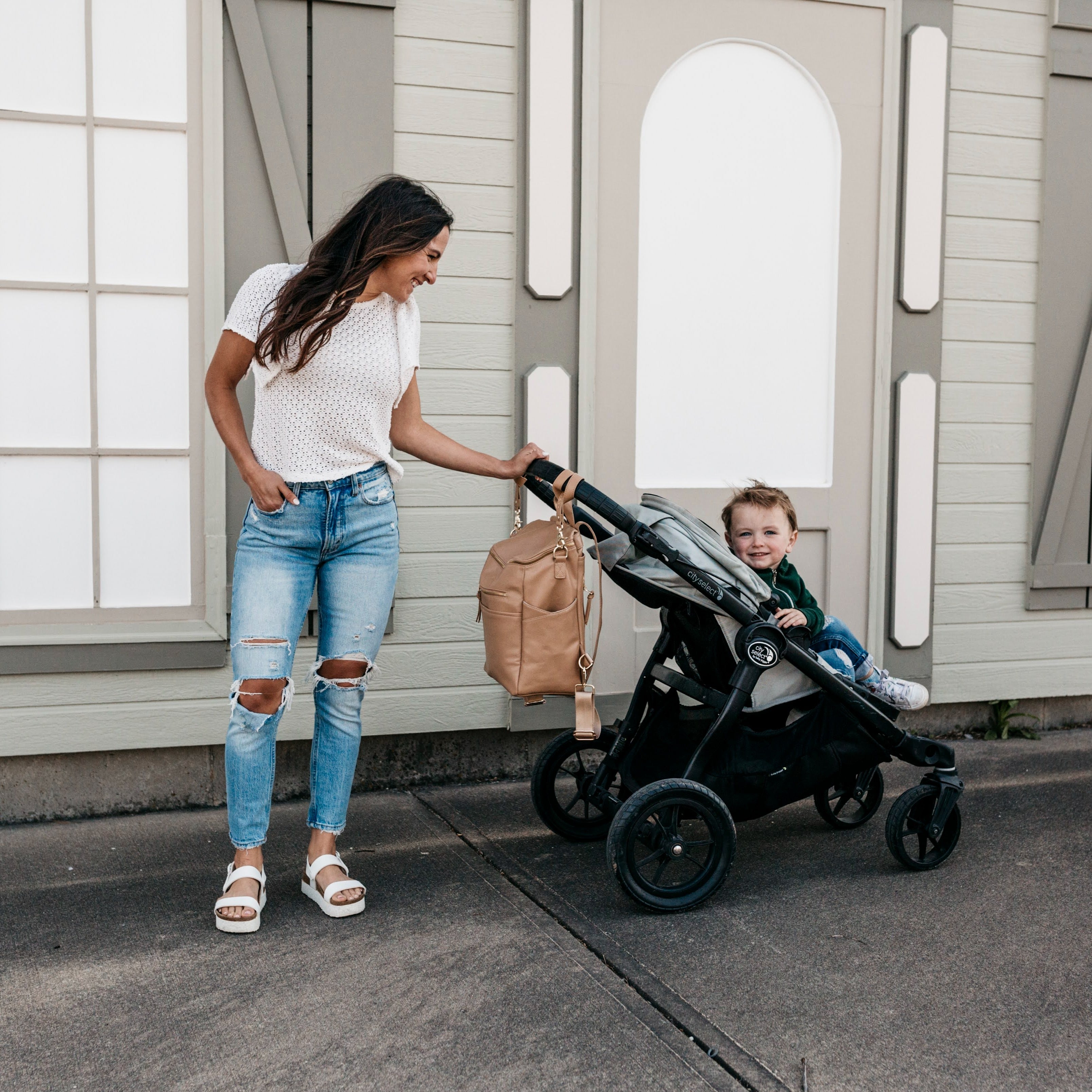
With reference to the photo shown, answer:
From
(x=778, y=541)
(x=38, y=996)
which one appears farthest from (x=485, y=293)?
(x=38, y=996)

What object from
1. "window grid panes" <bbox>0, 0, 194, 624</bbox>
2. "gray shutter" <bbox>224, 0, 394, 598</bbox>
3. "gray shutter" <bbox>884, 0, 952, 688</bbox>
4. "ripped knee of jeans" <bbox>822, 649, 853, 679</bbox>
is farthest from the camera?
"gray shutter" <bbox>884, 0, 952, 688</bbox>

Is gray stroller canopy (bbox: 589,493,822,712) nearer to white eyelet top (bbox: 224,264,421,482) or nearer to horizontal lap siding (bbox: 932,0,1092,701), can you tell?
white eyelet top (bbox: 224,264,421,482)

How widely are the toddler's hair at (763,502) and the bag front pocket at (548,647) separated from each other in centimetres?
73

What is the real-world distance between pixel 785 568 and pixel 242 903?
1.68 m

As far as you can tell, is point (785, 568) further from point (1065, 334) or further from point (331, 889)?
point (1065, 334)

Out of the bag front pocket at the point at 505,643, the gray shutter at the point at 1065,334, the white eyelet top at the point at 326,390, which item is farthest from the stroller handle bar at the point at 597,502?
the gray shutter at the point at 1065,334

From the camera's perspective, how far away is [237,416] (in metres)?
2.78

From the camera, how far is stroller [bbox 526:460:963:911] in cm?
287

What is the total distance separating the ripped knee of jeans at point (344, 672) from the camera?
2.87 metres

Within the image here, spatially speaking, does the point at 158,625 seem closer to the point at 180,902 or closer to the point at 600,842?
the point at 180,902

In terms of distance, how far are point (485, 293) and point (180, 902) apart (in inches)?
81.8

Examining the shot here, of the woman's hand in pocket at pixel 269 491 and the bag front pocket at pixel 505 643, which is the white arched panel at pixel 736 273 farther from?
the woman's hand in pocket at pixel 269 491

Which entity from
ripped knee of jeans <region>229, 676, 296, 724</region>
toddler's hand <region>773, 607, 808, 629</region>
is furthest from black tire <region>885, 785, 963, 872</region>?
ripped knee of jeans <region>229, 676, 296, 724</region>

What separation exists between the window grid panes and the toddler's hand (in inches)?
70.6
